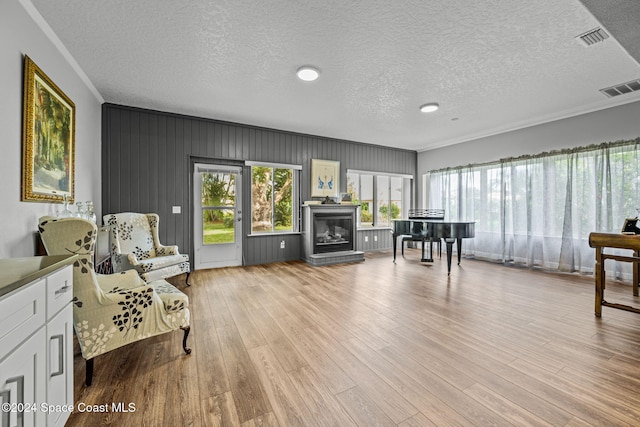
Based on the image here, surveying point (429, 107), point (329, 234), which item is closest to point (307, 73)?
point (429, 107)

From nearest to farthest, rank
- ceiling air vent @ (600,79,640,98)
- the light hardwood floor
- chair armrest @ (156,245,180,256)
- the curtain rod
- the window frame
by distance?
the light hardwood floor, ceiling air vent @ (600,79,640,98), chair armrest @ (156,245,180,256), the curtain rod, the window frame

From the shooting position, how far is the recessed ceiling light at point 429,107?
402cm

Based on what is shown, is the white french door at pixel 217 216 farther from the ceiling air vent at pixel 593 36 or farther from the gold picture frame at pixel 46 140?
the ceiling air vent at pixel 593 36

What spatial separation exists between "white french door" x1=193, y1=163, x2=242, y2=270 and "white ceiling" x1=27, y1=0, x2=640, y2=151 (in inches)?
43.2

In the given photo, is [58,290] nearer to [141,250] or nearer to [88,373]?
[88,373]

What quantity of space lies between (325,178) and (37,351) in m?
5.17

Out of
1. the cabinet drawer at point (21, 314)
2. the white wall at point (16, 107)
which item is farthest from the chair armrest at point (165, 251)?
the cabinet drawer at point (21, 314)

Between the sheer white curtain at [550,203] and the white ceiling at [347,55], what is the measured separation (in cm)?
89

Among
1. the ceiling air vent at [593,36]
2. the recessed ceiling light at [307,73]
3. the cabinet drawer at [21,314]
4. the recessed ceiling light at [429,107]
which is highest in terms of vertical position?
the recessed ceiling light at [429,107]

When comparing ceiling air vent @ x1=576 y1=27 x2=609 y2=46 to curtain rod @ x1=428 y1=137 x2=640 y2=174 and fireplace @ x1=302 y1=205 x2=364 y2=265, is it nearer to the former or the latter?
curtain rod @ x1=428 y1=137 x2=640 y2=174

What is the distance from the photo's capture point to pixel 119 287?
82.0 inches

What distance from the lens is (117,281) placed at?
211cm

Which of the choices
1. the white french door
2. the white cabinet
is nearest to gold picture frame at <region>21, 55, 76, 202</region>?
the white cabinet

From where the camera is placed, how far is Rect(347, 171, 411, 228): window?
659 centimetres
